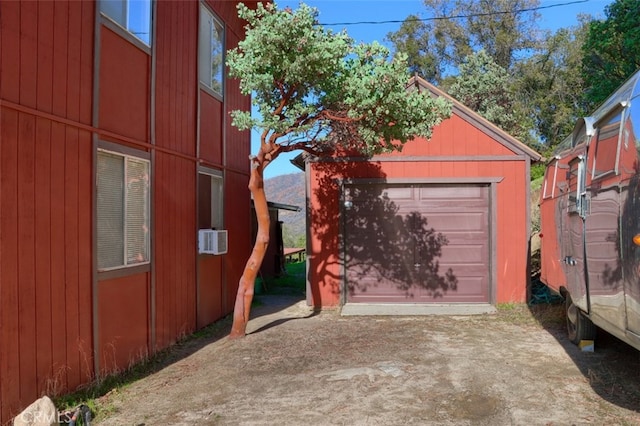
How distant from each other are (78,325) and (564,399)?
4.91m

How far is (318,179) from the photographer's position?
1035 cm

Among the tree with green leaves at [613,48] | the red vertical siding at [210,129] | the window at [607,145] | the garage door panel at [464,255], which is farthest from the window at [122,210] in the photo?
the tree with green leaves at [613,48]

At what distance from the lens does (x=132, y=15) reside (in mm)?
6305

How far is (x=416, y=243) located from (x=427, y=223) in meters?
0.47

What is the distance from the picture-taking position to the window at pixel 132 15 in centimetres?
582

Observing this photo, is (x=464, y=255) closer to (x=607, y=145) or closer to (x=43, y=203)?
(x=607, y=145)

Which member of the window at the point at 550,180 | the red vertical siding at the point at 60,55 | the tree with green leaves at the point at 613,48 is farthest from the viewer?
the tree with green leaves at the point at 613,48

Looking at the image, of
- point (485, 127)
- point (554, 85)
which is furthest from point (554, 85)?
point (485, 127)

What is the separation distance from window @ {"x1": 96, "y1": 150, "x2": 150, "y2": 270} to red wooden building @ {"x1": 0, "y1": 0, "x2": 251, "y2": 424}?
2cm

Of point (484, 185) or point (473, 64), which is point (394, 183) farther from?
point (473, 64)

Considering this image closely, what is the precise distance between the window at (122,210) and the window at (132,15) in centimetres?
161

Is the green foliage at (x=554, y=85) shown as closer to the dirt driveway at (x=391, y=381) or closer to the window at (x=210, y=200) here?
the dirt driveway at (x=391, y=381)

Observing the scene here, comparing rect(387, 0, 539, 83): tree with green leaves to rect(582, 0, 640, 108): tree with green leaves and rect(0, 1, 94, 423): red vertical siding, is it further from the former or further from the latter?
rect(0, 1, 94, 423): red vertical siding

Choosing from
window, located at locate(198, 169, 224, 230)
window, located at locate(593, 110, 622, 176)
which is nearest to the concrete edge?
window, located at locate(198, 169, 224, 230)
